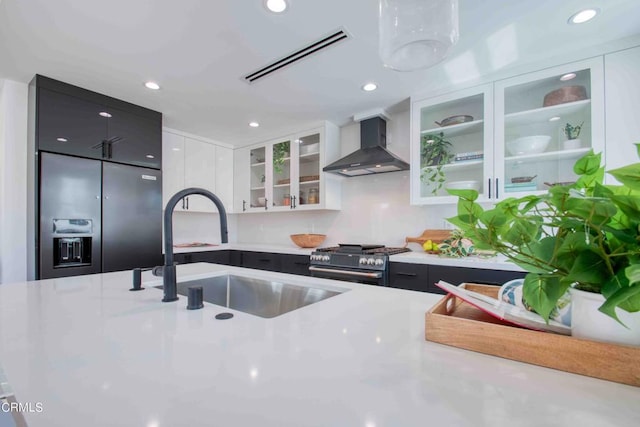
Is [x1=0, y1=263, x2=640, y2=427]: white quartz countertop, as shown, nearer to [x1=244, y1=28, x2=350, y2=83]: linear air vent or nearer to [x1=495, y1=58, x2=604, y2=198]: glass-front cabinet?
[x1=244, y1=28, x2=350, y2=83]: linear air vent

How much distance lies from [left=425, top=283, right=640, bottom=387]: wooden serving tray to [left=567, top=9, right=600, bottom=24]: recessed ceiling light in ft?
6.14

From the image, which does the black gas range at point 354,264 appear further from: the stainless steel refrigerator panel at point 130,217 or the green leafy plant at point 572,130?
the stainless steel refrigerator panel at point 130,217

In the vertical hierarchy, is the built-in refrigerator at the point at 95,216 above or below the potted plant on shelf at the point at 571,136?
below

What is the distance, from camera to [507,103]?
218cm

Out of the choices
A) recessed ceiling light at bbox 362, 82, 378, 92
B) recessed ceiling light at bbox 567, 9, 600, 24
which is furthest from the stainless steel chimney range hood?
recessed ceiling light at bbox 567, 9, 600, 24

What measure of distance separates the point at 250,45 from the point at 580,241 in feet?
6.43

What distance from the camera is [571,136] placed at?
200 centimetres

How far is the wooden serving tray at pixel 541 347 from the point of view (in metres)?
0.47

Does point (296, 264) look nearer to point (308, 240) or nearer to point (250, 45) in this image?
point (308, 240)

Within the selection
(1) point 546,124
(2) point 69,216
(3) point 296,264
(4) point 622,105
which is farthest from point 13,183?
(4) point 622,105

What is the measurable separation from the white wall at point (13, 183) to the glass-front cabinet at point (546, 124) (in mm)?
3716

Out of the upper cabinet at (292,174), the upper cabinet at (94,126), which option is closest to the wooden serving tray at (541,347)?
the upper cabinet at (292,174)

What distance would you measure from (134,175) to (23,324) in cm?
223

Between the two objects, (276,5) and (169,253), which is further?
(276,5)
